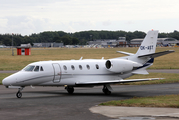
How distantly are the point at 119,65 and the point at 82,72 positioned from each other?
3.30m

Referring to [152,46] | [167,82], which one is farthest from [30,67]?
[167,82]

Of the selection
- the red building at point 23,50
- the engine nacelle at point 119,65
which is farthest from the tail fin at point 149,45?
the red building at point 23,50

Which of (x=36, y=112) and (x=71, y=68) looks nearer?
(x=36, y=112)

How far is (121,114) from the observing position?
15.1 meters

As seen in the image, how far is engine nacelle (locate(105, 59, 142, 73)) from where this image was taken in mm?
25484

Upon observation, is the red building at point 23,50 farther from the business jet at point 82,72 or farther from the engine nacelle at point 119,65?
the engine nacelle at point 119,65

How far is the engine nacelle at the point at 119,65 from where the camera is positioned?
2548 cm

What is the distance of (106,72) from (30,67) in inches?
252

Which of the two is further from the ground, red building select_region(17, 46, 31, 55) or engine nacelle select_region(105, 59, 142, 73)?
engine nacelle select_region(105, 59, 142, 73)

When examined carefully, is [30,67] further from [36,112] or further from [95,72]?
[36,112]

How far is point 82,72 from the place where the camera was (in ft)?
80.2

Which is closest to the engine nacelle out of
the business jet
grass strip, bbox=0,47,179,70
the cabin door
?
the business jet

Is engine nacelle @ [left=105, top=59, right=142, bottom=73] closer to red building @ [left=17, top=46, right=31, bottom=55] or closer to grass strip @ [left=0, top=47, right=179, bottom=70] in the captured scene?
grass strip @ [left=0, top=47, right=179, bottom=70]

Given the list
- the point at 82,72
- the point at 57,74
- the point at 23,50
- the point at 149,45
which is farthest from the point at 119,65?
the point at 23,50
